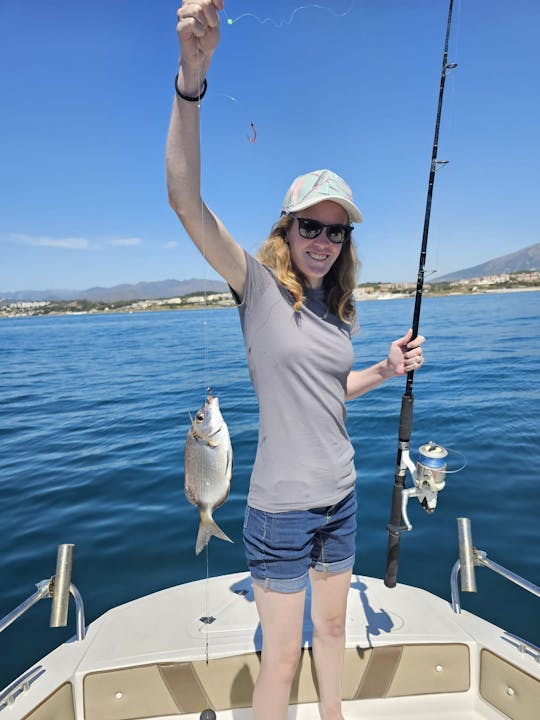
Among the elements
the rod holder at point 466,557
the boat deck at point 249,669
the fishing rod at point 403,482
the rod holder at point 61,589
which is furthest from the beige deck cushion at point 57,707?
the rod holder at point 466,557

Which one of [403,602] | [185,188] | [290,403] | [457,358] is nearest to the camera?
[185,188]

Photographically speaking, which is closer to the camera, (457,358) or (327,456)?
(327,456)

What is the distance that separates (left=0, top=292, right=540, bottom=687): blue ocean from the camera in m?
4.33

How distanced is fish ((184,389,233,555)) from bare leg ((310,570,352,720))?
51 cm

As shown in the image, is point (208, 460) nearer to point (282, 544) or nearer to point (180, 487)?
point (282, 544)

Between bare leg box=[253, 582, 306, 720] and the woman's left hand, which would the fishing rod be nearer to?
the woman's left hand

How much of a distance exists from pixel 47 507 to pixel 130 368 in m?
11.9

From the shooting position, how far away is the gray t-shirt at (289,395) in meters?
1.82

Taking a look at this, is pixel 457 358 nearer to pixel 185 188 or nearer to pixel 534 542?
pixel 534 542

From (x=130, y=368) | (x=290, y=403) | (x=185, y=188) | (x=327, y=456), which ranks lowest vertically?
(x=130, y=368)

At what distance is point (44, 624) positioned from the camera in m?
3.95

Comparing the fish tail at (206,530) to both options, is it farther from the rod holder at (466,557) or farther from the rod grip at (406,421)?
the rod holder at (466,557)

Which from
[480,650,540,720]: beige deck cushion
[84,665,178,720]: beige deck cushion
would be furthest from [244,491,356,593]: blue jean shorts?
[480,650,540,720]: beige deck cushion

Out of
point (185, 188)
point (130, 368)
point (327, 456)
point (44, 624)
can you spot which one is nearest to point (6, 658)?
point (44, 624)
